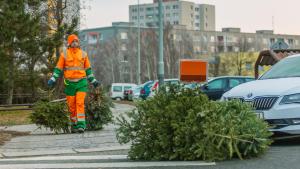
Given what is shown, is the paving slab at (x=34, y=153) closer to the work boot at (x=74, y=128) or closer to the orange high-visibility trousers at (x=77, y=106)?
the orange high-visibility trousers at (x=77, y=106)

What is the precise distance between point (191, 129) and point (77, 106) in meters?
5.14

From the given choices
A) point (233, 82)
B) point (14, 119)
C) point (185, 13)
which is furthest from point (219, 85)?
point (185, 13)

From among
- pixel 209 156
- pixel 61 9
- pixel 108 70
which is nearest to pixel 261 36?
pixel 108 70

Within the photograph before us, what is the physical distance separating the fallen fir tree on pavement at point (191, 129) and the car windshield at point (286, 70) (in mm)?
2842

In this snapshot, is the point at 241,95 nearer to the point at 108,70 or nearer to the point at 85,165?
the point at 85,165

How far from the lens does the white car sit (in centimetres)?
1020

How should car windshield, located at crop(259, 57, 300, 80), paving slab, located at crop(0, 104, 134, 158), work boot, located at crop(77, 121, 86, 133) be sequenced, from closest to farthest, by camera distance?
paving slab, located at crop(0, 104, 134, 158), car windshield, located at crop(259, 57, 300, 80), work boot, located at crop(77, 121, 86, 133)

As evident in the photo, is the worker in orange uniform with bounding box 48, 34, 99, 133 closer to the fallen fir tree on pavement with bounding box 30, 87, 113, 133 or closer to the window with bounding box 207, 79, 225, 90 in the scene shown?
the fallen fir tree on pavement with bounding box 30, 87, 113, 133

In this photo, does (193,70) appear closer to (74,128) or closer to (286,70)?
(286,70)

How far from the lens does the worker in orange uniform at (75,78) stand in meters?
13.3

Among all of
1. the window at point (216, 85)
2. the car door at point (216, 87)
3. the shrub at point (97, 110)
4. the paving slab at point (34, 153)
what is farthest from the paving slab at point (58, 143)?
the window at point (216, 85)

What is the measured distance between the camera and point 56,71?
1343 cm

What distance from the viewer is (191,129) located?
8.48 meters

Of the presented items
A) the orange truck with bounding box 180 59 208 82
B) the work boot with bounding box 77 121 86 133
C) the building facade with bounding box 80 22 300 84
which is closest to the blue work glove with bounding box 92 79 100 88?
the work boot with bounding box 77 121 86 133
